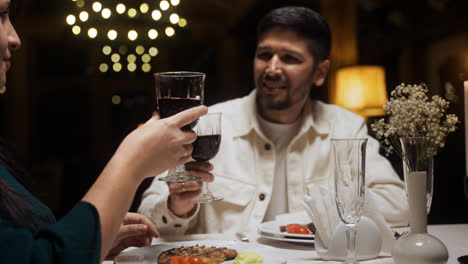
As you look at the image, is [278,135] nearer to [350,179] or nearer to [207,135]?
[207,135]

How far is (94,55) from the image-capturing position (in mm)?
7938

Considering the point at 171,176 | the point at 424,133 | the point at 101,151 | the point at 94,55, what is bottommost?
the point at 101,151

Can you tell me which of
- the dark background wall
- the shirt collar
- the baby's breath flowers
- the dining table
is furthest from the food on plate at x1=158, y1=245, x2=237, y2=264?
the dark background wall

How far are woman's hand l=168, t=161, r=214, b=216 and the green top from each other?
2.39ft

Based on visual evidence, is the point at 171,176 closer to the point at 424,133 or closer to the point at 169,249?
the point at 169,249

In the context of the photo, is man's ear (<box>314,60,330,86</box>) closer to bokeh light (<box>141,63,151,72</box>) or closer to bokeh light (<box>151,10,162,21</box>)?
bokeh light (<box>151,10,162,21</box>)

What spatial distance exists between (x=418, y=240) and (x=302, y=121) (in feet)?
5.09

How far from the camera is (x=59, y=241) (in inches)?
34.7

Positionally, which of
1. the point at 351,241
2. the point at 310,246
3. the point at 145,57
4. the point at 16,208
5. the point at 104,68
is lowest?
the point at 310,246

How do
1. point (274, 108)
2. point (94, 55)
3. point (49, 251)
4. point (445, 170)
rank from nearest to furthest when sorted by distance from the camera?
point (49, 251) < point (274, 108) < point (445, 170) < point (94, 55)

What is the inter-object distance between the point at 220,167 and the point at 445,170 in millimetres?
2707

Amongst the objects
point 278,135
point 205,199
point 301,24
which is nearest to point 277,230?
point 205,199

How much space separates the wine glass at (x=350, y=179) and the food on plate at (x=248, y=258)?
0.23m

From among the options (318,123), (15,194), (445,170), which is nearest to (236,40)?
(445,170)
